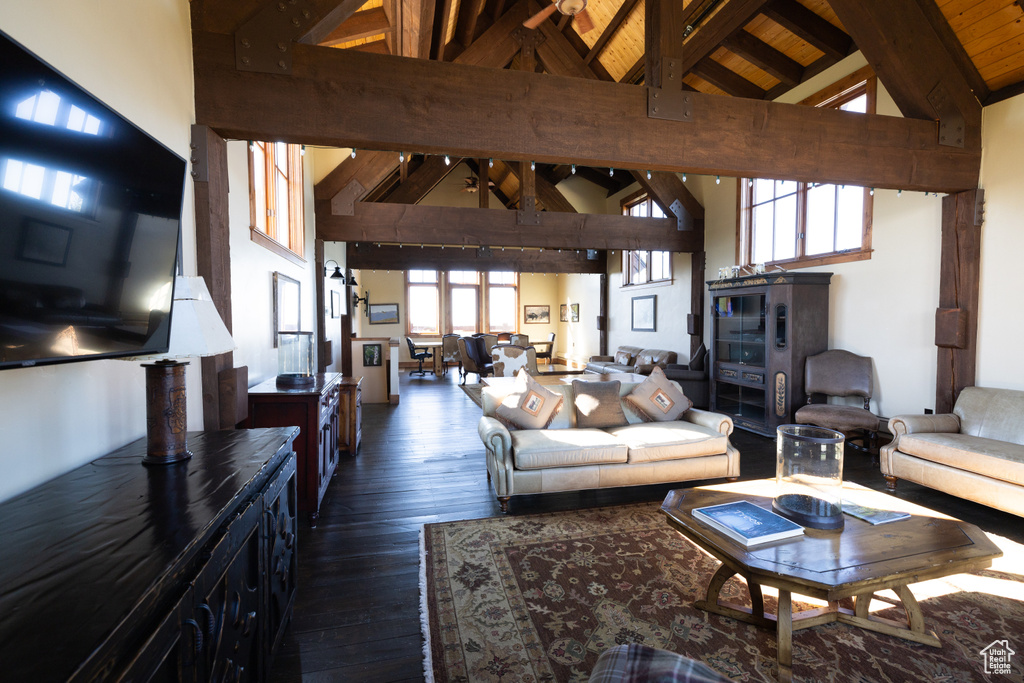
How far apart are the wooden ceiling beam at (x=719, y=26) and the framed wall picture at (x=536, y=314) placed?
8564 mm

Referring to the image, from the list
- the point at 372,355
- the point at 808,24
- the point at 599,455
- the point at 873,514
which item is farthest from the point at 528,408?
the point at 808,24

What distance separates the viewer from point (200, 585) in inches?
41.7

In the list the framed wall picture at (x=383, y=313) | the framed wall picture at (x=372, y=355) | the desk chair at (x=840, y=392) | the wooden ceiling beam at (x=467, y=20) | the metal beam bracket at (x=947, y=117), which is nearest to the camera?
the metal beam bracket at (x=947, y=117)

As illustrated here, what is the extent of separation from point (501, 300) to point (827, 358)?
942cm

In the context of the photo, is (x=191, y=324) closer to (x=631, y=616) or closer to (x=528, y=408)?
(x=631, y=616)

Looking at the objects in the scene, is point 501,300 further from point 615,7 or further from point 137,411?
point 137,411

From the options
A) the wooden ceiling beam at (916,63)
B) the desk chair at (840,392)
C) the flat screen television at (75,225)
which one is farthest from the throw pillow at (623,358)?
the flat screen television at (75,225)

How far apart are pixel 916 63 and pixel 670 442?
11.5ft

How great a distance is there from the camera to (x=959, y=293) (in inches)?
155

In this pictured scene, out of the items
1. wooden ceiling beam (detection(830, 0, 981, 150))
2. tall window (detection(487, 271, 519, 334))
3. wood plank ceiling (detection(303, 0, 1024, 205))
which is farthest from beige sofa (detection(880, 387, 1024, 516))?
tall window (detection(487, 271, 519, 334))

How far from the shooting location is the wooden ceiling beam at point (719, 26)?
14.8 ft

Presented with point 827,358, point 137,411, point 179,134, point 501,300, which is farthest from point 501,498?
point 501,300

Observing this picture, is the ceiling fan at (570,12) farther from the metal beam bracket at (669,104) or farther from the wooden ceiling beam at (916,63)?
the wooden ceiling beam at (916,63)

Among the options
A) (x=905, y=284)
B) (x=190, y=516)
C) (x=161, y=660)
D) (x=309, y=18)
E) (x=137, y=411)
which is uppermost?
(x=309, y=18)
